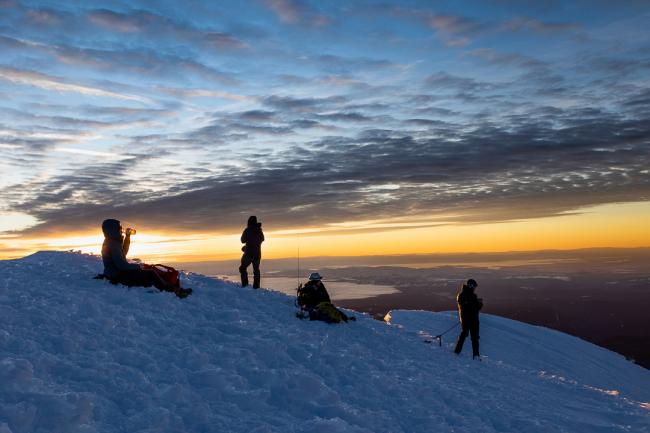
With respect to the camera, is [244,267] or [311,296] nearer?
[311,296]

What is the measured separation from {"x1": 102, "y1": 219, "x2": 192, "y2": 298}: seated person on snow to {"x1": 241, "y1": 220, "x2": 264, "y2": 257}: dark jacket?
4044mm

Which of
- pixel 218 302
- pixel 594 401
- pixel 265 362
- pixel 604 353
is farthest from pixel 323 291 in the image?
pixel 604 353

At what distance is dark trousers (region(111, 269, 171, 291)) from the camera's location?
13117 mm

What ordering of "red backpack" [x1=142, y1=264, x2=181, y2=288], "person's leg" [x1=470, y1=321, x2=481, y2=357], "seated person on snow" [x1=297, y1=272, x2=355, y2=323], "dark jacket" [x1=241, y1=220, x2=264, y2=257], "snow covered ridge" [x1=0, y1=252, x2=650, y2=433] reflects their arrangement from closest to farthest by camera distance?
"snow covered ridge" [x1=0, y1=252, x2=650, y2=433]
"red backpack" [x1=142, y1=264, x2=181, y2=288]
"seated person on snow" [x1=297, y1=272, x2=355, y2=323]
"person's leg" [x1=470, y1=321, x2=481, y2=357]
"dark jacket" [x1=241, y1=220, x2=264, y2=257]

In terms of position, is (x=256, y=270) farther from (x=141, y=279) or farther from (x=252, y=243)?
(x=141, y=279)

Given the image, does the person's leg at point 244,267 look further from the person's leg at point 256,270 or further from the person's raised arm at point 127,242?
the person's raised arm at point 127,242

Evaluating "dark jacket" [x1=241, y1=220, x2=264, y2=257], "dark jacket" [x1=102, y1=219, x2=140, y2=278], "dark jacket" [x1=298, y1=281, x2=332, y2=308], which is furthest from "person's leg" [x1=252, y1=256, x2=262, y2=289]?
"dark jacket" [x1=102, y1=219, x2=140, y2=278]

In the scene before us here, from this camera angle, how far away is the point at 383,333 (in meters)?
15.5

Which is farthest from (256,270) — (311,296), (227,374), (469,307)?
(227,374)

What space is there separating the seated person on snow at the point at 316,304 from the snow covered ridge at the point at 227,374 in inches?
13.2

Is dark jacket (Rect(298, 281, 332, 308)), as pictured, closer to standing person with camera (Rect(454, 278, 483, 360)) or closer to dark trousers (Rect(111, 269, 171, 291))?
dark trousers (Rect(111, 269, 171, 291))

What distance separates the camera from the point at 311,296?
14.9 meters

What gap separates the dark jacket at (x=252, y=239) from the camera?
675 inches

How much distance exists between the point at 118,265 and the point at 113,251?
402 millimetres
